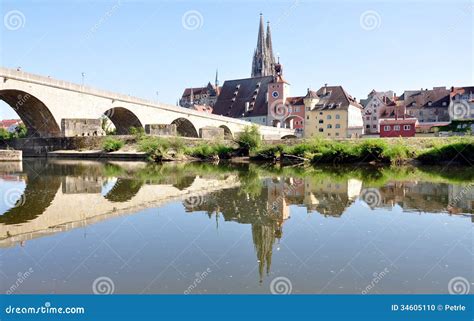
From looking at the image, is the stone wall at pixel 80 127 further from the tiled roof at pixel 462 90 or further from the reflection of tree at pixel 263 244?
the tiled roof at pixel 462 90

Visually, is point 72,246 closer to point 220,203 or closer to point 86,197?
point 220,203

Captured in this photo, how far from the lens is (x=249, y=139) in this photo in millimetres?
30562

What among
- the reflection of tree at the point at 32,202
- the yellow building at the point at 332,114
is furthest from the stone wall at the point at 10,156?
the yellow building at the point at 332,114

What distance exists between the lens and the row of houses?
72.2 meters

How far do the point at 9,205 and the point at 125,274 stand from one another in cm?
604

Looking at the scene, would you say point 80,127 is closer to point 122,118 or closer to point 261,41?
point 122,118

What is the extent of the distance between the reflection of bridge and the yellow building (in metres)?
60.1

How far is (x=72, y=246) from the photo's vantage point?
→ 6.44 m

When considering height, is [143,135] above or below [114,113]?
below

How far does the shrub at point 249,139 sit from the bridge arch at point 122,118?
18.0 metres

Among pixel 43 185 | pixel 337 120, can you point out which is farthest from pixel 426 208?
pixel 337 120

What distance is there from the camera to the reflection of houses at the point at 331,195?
9789mm

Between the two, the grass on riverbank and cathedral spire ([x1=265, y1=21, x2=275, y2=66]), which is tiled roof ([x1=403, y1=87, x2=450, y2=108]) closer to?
cathedral spire ([x1=265, y1=21, x2=275, y2=66])

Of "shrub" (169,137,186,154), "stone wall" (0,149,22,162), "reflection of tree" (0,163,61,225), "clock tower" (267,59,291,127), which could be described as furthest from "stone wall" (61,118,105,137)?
"clock tower" (267,59,291,127)
